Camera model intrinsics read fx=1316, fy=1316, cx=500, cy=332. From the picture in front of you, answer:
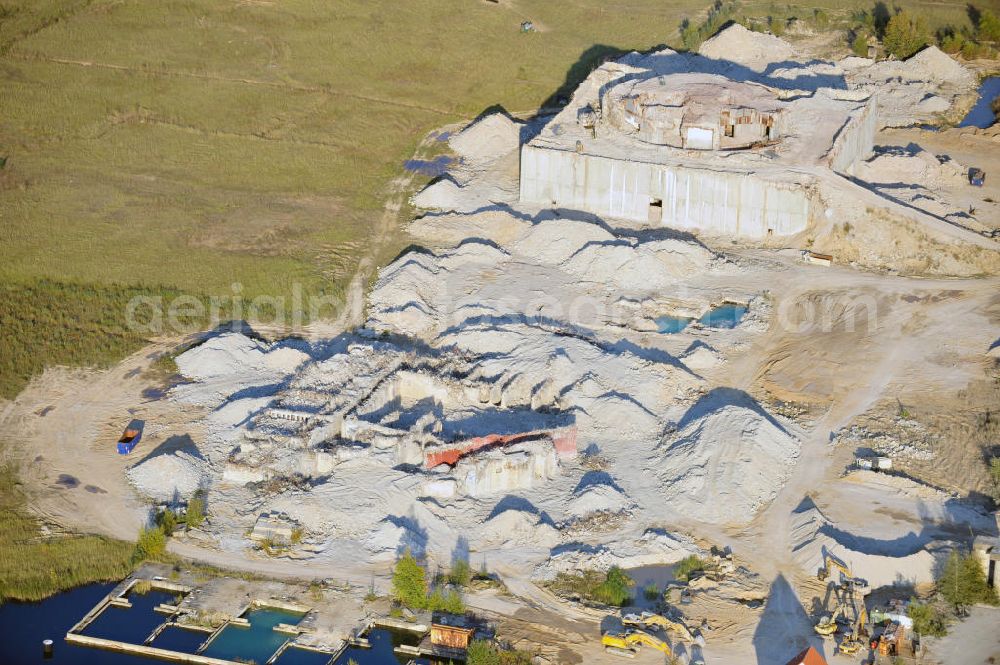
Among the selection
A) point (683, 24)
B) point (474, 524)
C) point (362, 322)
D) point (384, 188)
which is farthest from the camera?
point (683, 24)

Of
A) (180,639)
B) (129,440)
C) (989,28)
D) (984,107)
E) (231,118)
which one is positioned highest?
(989,28)

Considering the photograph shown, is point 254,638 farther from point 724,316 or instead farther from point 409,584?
point 724,316

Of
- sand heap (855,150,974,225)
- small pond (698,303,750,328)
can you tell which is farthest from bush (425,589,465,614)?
sand heap (855,150,974,225)

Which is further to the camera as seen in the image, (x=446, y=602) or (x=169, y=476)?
(x=169, y=476)

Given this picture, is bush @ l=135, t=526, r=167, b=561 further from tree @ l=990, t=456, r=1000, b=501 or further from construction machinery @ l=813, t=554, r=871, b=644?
tree @ l=990, t=456, r=1000, b=501

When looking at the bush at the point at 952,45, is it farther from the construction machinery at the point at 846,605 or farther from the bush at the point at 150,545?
the bush at the point at 150,545

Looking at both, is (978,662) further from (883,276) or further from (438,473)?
(883,276)

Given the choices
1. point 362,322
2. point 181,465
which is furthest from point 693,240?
point 181,465

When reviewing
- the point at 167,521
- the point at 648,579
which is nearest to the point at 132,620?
the point at 167,521
